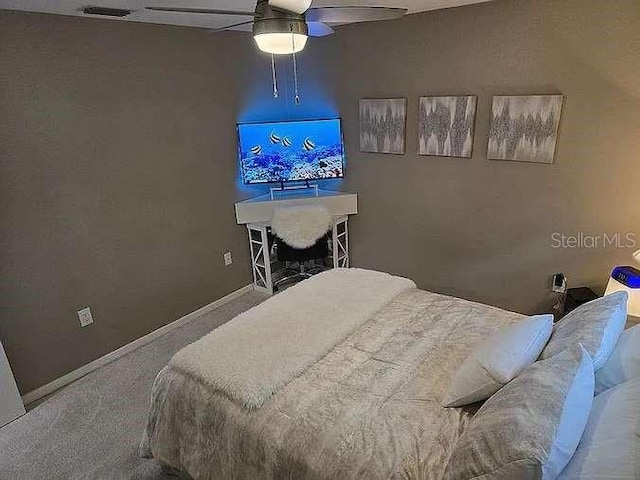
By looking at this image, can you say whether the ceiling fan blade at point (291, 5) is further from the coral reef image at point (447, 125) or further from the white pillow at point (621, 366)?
the coral reef image at point (447, 125)

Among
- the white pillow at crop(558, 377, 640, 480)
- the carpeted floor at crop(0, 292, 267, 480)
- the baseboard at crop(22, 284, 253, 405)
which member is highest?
the white pillow at crop(558, 377, 640, 480)

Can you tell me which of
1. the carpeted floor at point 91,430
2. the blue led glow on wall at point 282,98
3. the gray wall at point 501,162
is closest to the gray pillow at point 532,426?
the carpeted floor at point 91,430

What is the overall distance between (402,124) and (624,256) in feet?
6.01

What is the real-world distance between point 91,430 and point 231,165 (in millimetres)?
2304

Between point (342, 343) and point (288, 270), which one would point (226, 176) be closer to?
point (288, 270)

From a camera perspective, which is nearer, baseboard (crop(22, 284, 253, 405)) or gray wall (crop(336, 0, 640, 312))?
gray wall (crop(336, 0, 640, 312))

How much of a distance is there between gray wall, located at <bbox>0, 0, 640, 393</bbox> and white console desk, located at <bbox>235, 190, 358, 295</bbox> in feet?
0.48

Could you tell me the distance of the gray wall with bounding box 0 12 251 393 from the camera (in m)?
2.45

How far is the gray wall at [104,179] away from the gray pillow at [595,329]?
9.09 ft

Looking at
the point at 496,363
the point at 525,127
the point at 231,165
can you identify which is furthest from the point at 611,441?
the point at 231,165

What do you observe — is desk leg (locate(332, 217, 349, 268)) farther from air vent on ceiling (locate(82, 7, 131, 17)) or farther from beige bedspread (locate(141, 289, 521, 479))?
air vent on ceiling (locate(82, 7, 131, 17))

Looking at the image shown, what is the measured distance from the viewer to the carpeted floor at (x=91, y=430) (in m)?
2.15

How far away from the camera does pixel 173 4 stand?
2.33 metres

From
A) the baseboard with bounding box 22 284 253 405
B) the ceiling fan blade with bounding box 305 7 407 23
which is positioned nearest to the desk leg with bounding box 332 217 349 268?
the baseboard with bounding box 22 284 253 405
